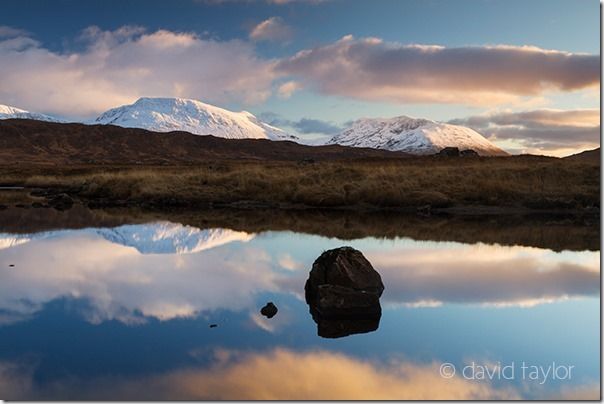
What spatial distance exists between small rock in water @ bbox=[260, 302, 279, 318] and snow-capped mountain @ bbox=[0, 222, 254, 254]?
26.9 feet

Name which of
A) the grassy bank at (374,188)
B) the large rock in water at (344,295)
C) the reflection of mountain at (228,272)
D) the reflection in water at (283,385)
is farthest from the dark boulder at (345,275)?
the grassy bank at (374,188)

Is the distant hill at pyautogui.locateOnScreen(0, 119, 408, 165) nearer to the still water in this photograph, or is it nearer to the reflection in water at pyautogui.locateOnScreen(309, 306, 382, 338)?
the still water

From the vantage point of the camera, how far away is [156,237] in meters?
23.1

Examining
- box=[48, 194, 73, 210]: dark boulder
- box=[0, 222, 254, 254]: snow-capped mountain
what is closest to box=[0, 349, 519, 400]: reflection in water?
box=[0, 222, 254, 254]: snow-capped mountain

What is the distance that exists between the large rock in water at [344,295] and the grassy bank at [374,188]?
2292 cm

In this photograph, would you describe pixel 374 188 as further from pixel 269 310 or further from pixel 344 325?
pixel 344 325

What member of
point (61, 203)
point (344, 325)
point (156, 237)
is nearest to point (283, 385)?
point (344, 325)

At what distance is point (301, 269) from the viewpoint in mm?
16906

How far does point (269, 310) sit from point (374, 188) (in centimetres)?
2508

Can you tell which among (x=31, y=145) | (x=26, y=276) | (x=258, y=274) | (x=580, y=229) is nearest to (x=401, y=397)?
(x=258, y=274)

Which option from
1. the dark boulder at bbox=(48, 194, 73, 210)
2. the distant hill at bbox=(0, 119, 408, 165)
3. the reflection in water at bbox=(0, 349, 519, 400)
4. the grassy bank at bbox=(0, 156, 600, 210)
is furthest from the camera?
the distant hill at bbox=(0, 119, 408, 165)

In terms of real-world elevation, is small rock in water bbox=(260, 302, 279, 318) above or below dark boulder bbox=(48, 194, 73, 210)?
below

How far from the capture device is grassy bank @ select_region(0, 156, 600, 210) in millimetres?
35344

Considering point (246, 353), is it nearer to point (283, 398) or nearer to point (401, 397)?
point (283, 398)
